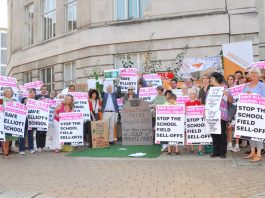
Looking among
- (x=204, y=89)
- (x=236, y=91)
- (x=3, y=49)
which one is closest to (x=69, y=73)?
(x=204, y=89)

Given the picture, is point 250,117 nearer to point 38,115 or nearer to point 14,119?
point 38,115

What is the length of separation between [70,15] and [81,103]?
1337 centimetres

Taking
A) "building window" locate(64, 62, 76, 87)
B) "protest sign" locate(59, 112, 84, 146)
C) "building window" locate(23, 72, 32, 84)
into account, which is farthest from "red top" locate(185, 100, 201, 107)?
"building window" locate(23, 72, 32, 84)

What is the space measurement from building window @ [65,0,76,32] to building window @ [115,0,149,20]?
3619 mm

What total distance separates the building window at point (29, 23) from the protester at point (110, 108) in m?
18.0

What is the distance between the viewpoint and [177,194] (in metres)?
7.09

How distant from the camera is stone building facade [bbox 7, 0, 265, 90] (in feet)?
64.2

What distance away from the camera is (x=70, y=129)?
12453 millimetres

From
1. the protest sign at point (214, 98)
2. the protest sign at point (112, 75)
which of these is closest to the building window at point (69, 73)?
the protest sign at point (112, 75)

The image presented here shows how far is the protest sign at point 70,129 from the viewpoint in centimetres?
1242

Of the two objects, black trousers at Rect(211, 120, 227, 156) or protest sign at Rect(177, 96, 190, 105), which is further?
protest sign at Rect(177, 96, 190, 105)

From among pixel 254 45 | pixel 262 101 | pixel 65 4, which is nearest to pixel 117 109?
pixel 262 101

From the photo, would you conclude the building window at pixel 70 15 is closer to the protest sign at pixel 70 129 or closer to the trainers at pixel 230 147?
the protest sign at pixel 70 129

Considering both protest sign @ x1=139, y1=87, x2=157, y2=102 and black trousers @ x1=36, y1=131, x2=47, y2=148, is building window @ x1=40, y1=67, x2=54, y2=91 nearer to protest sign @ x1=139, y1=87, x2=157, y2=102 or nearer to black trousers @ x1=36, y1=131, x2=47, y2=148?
protest sign @ x1=139, y1=87, x2=157, y2=102
